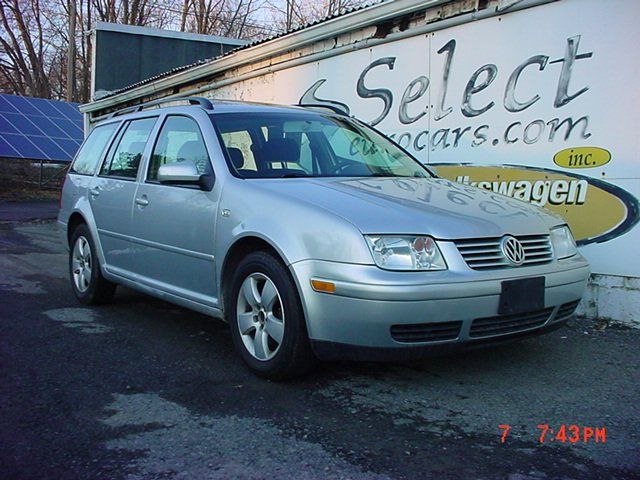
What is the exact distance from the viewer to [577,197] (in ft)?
18.3

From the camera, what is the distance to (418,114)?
7.27 metres

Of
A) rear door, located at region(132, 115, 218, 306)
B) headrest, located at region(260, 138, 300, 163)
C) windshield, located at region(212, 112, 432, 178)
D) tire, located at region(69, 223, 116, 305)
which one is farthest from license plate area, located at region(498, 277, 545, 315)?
tire, located at region(69, 223, 116, 305)

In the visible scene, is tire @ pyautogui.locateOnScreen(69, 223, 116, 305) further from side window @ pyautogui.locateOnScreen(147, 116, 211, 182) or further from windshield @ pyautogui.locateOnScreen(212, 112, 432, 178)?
windshield @ pyautogui.locateOnScreen(212, 112, 432, 178)

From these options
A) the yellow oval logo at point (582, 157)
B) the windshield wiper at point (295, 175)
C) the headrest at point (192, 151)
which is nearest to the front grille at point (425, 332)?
the windshield wiper at point (295, 175)

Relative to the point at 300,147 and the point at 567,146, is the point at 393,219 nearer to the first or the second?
the point at 300,147

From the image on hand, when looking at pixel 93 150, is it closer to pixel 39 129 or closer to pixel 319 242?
pixel 319 242

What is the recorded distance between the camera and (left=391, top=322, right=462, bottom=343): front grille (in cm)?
325

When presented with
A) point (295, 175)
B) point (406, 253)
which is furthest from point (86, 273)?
point (406, 253)

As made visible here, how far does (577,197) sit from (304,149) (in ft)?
8.52

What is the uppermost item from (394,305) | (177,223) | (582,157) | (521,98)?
(521,98)

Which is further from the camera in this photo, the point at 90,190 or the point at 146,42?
the point at 146,42

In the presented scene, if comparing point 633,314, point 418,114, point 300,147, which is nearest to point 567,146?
point 633,314

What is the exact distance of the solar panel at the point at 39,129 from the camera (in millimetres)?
20312

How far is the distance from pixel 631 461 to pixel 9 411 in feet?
9.91
